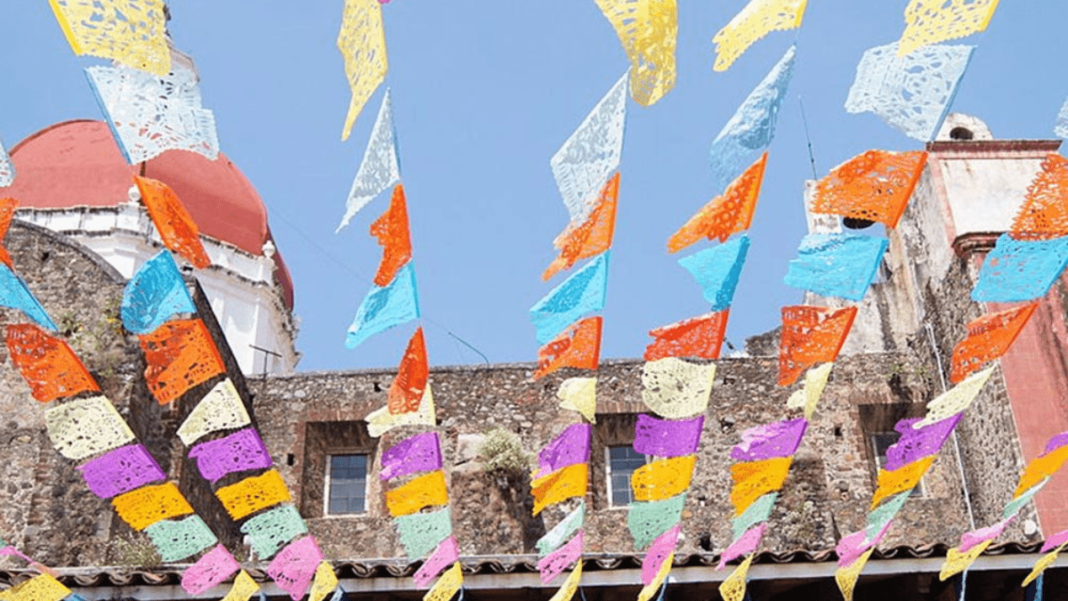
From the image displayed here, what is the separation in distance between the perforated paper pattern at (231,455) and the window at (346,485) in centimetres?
775

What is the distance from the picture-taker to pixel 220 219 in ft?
86.0

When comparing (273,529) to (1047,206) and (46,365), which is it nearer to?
(46,365)

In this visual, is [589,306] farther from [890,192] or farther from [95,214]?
[95,214]

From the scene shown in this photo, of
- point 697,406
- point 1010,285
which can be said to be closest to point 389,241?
point 697,406

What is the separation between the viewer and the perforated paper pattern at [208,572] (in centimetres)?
1028

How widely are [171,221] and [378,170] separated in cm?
146

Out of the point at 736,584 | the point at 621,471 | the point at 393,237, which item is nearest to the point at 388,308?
the point at 393,237

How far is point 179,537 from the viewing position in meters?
11.0

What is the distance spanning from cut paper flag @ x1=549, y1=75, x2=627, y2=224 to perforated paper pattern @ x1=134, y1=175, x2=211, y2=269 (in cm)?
250

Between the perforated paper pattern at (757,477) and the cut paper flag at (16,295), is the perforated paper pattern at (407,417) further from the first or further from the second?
the cut paper flag at (16,295)

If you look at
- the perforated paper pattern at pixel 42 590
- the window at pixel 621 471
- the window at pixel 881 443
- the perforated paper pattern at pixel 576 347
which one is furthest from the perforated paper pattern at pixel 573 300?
the window at pixel 881 443

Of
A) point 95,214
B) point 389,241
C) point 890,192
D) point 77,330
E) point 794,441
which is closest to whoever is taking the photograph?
point 890,192

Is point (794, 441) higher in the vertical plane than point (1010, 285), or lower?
lower

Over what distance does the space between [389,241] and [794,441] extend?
3755mm
